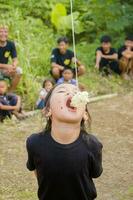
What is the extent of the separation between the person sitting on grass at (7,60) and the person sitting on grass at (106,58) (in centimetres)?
178

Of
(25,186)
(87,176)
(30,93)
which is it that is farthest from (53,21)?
(87,176)

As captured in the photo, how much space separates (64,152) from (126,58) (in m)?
6.49

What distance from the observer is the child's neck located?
2.44 m

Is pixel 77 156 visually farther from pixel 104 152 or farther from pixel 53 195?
pixel 104 152

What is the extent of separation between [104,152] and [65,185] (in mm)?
3138

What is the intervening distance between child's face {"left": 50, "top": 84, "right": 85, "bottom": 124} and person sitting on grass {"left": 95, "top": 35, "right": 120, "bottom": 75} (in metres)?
6.23

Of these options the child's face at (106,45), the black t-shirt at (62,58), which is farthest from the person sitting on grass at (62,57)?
the child's face at (106,45)

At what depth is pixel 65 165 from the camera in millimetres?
2492

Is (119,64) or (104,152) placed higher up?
(104,152)

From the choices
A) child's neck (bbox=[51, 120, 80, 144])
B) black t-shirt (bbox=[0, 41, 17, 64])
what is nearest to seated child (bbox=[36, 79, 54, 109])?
black t-shirt (bbox=[0, 41, 17, 64])

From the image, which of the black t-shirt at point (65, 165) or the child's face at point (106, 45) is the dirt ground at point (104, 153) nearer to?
the child's face at point (106, 45)

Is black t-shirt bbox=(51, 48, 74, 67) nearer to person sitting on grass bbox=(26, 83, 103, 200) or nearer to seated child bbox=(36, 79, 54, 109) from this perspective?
seated child bbox=(36, 79, 54, 109)

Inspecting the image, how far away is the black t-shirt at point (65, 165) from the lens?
2488 millimetres

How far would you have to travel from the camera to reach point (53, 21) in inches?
393
